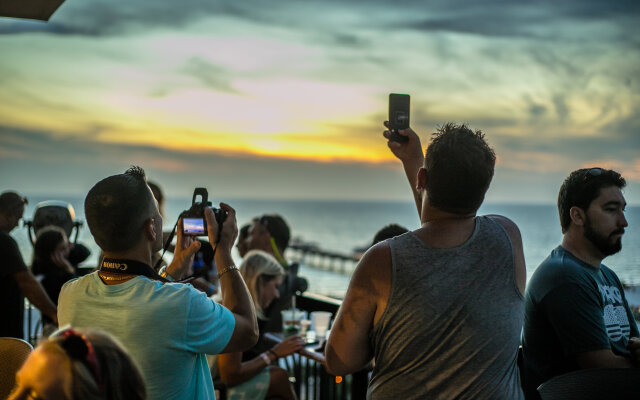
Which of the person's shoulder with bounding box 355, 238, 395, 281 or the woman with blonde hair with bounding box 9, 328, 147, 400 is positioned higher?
the person's shoulder with bounding box 355, 238, 395, 281

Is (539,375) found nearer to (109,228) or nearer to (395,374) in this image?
(395,374)

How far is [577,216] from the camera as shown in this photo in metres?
2.44

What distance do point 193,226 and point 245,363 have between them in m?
1.47

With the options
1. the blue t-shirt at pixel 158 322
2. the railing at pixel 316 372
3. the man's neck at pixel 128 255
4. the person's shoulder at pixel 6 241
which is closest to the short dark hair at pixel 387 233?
the railing at pixel 316 372

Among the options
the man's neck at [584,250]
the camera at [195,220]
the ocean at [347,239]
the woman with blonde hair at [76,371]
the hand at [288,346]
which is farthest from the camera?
the ocean at [347,239]

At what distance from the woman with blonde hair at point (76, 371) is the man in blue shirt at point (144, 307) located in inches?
19.7

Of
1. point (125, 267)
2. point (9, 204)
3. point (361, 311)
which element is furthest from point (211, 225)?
point (9, 204)

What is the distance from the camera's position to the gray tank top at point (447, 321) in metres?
1.55

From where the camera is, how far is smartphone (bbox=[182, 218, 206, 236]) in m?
2.09

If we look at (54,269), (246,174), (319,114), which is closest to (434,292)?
(54,269)

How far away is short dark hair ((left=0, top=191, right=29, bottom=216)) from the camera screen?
102 inches

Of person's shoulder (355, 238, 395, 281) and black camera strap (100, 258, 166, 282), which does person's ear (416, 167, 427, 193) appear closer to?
person's shoulder (355, 238, 395, 281)

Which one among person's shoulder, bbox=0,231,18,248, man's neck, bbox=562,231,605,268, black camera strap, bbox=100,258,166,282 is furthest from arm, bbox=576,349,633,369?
person's shoulder, bbox=0,231,18,248

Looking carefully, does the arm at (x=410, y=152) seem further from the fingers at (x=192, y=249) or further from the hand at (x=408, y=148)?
the fingers at (x=192, y=249)
